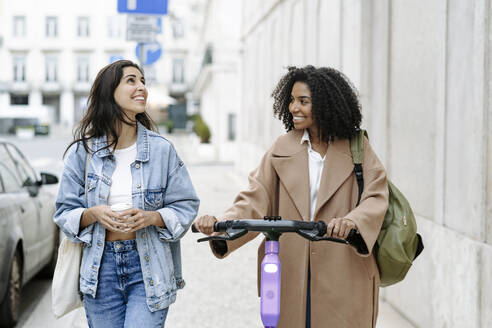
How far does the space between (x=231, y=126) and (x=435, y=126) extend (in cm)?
2232

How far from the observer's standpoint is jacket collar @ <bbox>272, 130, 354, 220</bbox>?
3010 millimetres

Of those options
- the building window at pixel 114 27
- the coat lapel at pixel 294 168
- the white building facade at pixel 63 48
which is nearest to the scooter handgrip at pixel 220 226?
the coat lapel at pixel 294 168

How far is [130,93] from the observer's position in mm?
3182

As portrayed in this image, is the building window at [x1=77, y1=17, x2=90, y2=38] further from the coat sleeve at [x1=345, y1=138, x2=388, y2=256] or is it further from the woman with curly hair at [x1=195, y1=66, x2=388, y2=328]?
the coat sleeve at [x1=345, y1=138, x2=388, y2=256]

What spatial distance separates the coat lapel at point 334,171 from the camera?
118 inches

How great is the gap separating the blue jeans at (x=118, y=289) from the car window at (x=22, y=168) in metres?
3.88

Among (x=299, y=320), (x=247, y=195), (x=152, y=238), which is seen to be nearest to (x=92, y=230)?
(x=152, y=238)

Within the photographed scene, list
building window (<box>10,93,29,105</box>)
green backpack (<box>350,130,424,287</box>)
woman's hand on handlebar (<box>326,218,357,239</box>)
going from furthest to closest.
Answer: building window (<box>10,93,29,105</box>) < green backpack (<box>350,130,424,287</box>) < woman's hand on handlebar (<box>326,218,357,239</box>)

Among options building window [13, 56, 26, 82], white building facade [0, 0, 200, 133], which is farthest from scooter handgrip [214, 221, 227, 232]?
building window [13, 56, 26, 82]

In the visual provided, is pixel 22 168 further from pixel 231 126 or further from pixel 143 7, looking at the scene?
pixel 231 126

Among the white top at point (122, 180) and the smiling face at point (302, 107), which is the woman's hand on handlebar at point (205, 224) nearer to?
the white top at point (122, 180)

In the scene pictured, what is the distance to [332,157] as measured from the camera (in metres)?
3.06

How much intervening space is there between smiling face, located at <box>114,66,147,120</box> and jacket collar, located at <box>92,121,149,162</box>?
4.5 inches

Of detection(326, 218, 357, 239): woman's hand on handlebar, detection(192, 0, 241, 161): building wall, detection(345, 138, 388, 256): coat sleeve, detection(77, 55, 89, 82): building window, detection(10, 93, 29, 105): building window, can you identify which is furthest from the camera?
detection(10, 93, 29, 105): building window
